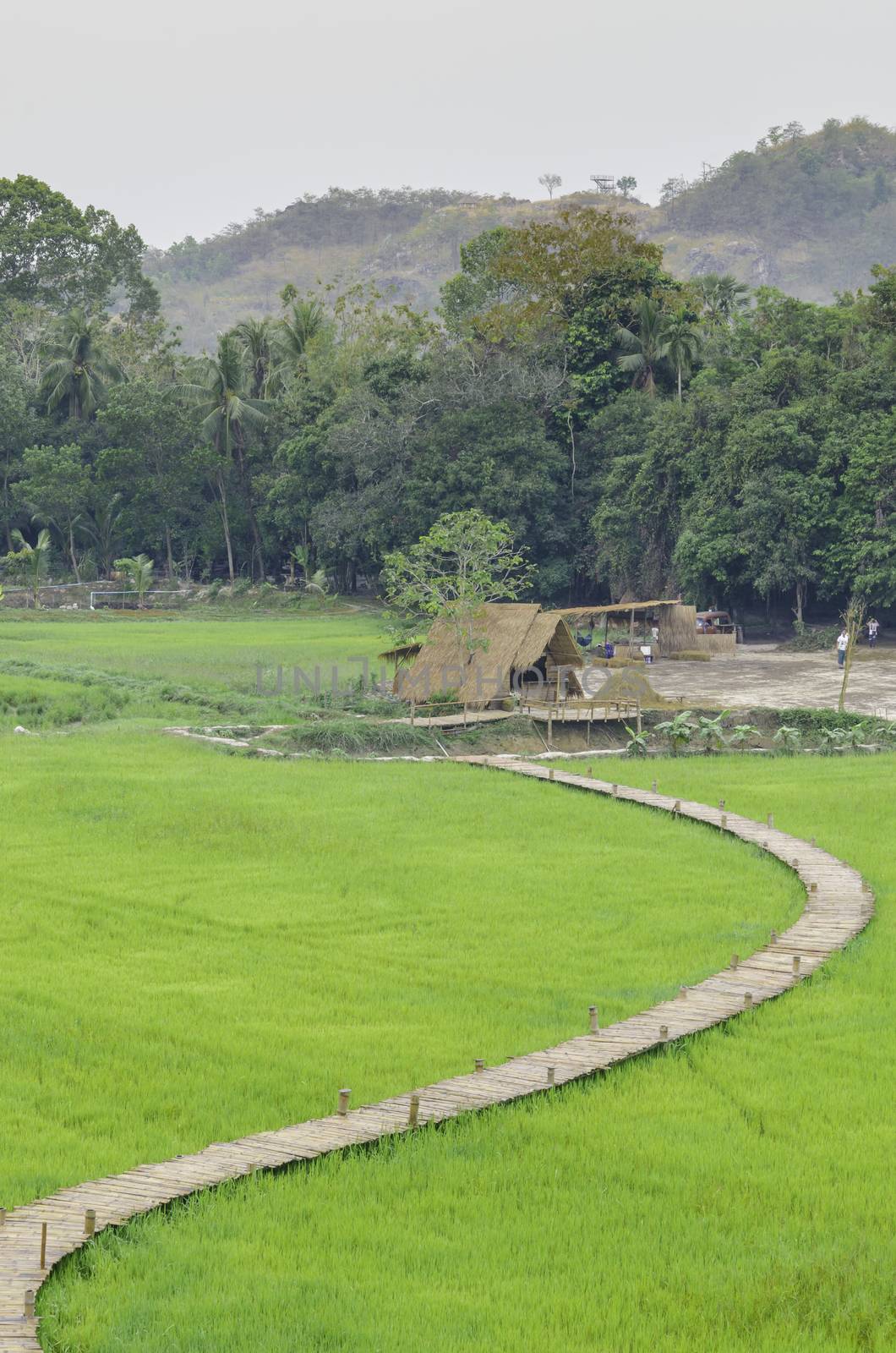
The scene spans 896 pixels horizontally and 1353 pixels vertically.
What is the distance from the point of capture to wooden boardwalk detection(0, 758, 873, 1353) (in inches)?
282

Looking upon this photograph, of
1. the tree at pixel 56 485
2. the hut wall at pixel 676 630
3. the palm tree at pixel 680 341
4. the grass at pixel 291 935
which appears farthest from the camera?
the tree at pixel 56 485

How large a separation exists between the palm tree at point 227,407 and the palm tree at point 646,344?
51.9ft

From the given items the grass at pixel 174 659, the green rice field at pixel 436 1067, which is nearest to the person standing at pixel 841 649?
the grass at pixel 174 659

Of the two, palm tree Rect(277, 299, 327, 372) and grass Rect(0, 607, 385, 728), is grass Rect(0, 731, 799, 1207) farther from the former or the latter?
palm tree Rect(277, 299, 327, 372)

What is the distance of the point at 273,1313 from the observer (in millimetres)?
6699

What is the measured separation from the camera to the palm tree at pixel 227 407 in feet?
205

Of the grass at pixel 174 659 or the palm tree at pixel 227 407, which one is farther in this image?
the palm tree at pixel 227 407

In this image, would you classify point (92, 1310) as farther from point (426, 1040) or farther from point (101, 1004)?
point (101, 1004)

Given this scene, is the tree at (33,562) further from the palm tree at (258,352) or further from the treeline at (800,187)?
the treeline at (800,187)

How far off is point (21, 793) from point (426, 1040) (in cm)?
1097

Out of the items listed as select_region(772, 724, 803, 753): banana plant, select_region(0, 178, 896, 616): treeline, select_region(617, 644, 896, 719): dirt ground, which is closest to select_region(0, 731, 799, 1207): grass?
select_region(772, 724, 803, 753): banana plant

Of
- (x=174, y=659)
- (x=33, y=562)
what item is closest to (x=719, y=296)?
(x=33, y=562)

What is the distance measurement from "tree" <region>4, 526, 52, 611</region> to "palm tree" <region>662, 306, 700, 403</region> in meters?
26.1

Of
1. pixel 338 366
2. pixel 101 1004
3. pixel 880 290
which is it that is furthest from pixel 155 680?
pixel 338 366
